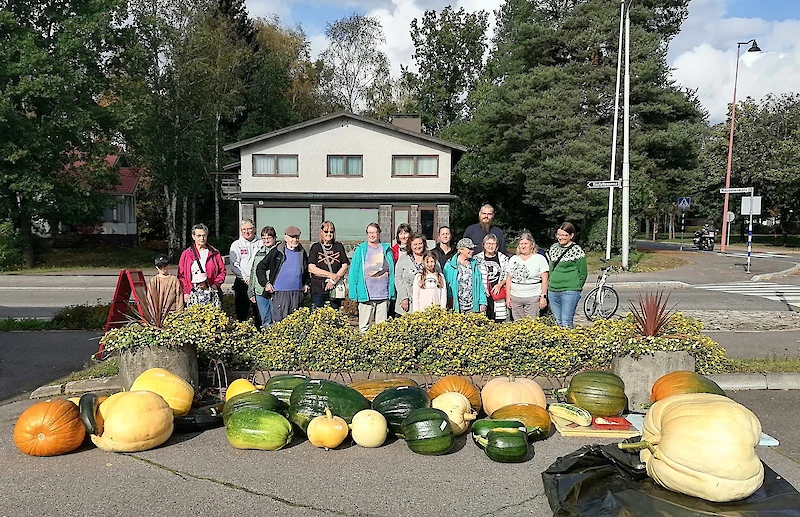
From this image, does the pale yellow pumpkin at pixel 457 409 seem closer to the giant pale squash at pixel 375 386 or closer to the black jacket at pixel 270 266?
the giant pale squash at pixel 375 386

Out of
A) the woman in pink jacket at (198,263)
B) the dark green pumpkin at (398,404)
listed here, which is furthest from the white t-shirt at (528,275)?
the woman in pink jacket at (198,263)

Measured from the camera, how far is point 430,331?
6070mm

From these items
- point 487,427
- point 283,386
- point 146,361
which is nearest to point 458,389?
point 487,427

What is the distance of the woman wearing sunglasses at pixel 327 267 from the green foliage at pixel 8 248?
22511 mm

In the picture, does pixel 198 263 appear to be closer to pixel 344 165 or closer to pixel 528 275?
pixel 528 275

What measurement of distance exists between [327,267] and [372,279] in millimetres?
757

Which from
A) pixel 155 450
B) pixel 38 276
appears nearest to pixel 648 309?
pixel 155 450

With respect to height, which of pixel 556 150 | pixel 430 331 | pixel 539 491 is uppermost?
pixel 556 150

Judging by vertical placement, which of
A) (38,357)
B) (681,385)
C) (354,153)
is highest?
(354,153)

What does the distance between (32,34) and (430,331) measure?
82.9ft

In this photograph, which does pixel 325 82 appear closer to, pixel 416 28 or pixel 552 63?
pixel 416 28

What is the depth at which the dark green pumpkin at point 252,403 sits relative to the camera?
4.89 m

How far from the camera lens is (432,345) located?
609 cm

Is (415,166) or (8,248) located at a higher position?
(415,166)
